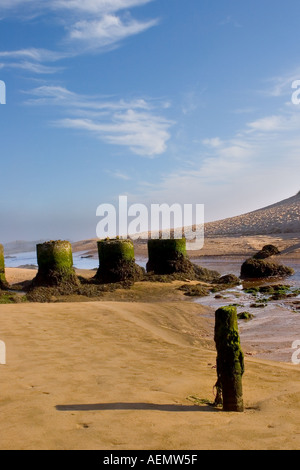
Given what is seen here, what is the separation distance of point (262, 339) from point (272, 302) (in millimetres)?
4581

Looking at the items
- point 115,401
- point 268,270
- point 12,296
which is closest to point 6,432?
point 115,401

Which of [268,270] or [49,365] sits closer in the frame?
[49,365]

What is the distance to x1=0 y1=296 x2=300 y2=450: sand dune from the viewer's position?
4.11m

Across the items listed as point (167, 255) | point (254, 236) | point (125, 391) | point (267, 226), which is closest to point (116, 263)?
point (167, 255)

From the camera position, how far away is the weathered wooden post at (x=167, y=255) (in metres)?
19.7

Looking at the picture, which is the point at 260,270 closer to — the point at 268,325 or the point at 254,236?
the point at 268,325

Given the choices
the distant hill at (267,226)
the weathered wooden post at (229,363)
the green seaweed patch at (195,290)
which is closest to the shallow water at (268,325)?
the green seaweed patch at (195,290)

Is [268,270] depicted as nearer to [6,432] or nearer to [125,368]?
[125,368]

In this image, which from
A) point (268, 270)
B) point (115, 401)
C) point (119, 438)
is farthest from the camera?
point (268, 270)

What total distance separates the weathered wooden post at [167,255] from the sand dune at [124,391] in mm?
9073

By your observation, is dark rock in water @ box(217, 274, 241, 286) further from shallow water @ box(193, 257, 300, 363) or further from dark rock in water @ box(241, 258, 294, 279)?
dark rock in water @ box(241, 258, 294, 279)

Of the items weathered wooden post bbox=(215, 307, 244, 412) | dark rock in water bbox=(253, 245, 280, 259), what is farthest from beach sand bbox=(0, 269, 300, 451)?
dark rock in water bbox=(253, 245, 280, 259)
